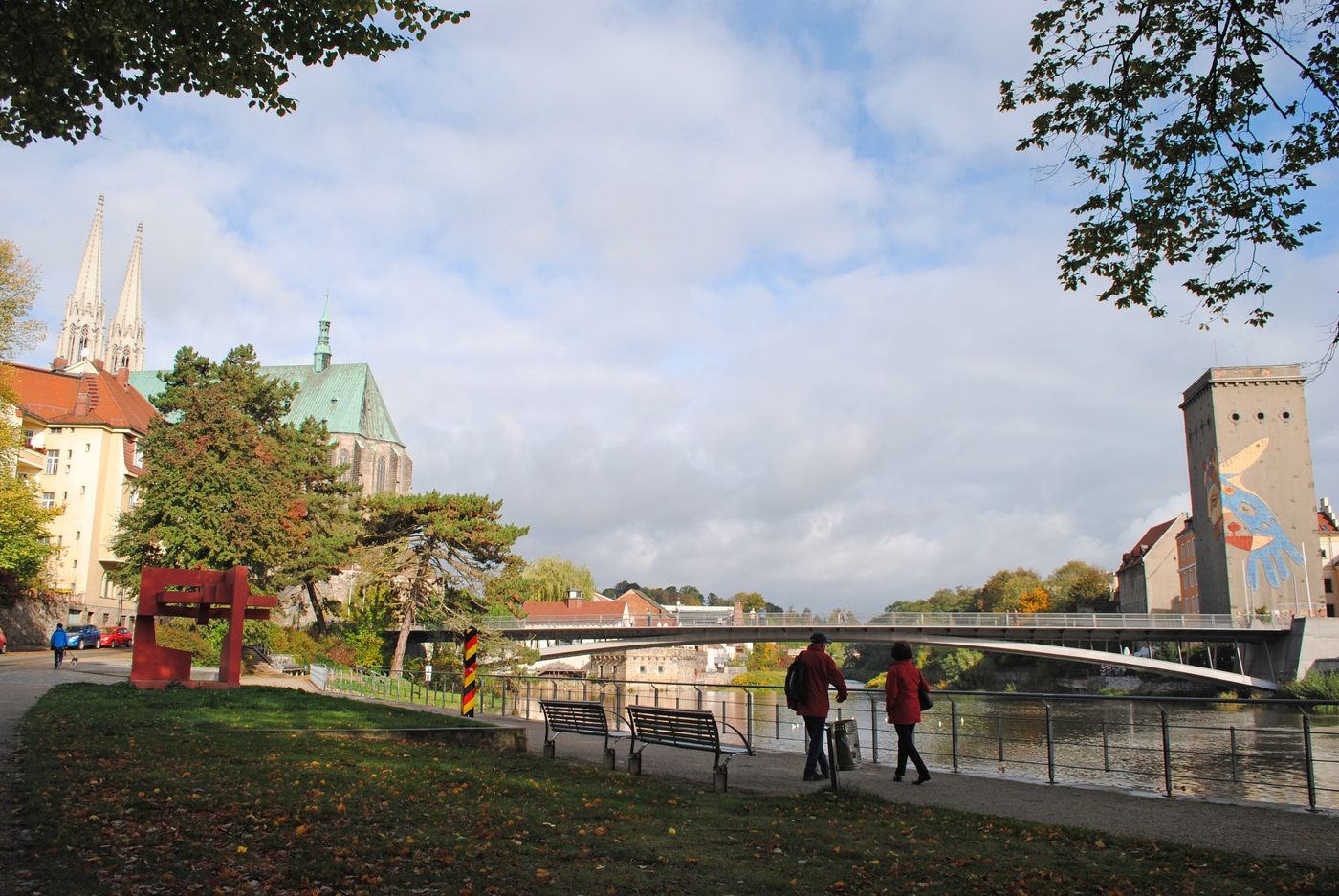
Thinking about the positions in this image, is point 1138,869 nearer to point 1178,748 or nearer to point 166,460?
point 1178,748

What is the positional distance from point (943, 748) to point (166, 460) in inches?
1388

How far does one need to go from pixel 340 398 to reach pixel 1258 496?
71.2 meters

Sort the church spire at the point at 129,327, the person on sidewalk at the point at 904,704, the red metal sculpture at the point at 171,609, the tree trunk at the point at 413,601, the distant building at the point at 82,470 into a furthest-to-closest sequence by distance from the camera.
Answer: the church spire at the point at 129,327
the distant building at the point at 82,470
the tree trunk at the point at 413,601
the red metal sculpture at the point at 171,609
the person on sidewalk at the point at 904,704

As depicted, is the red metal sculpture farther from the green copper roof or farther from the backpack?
the green copper roof

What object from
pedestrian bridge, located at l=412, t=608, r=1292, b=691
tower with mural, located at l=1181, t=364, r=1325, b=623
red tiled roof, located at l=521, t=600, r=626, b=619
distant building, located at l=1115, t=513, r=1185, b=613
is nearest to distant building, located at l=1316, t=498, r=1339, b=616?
tower with mural, located at l=1181, t=364, r=1325, b=623

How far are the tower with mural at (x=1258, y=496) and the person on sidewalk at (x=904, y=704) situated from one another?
61550 mm

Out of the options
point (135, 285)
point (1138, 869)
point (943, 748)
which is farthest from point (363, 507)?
point (135, 285)

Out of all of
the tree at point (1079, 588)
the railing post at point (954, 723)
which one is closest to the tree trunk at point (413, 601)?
the railing post at point (954, 723)

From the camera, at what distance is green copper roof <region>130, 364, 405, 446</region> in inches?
3465

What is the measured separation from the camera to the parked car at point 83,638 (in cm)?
4288

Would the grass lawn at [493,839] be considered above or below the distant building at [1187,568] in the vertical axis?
below

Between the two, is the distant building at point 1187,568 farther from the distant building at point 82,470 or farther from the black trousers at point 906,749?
the black trousers at point 906,749

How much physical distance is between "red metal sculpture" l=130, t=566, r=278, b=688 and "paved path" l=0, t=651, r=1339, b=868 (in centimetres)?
609

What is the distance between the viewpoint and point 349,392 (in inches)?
3553
